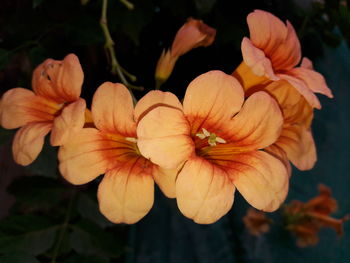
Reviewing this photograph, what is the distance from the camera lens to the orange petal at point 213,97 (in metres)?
0.59

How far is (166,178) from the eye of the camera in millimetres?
661

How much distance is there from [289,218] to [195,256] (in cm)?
45

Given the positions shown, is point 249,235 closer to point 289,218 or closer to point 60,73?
point 289,218

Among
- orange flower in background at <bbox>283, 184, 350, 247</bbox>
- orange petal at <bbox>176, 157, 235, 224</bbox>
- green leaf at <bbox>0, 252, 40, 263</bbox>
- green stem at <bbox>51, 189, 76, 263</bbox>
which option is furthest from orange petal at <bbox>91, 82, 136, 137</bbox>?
orange flower in background at <bbox>283, 184, 350, 247</bbox>

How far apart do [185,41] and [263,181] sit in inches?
12.4

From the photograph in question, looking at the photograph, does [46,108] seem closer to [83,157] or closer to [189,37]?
[83,157]

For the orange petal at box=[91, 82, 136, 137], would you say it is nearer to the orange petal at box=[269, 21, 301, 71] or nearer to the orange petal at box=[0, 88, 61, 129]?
the orange petal at box=[0, 88, 61, 129]

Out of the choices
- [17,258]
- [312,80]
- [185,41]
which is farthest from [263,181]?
[17,258]

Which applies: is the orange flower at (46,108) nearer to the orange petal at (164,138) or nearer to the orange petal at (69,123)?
the orange petal at (69,123)

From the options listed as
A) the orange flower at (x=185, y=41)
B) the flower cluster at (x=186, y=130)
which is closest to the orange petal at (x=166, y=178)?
the flower cluster at (x=186, y=130)

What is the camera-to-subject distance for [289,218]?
1734 millimetres

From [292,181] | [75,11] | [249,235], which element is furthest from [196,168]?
[292,181]

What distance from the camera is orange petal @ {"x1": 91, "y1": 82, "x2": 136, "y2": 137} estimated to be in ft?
2.04

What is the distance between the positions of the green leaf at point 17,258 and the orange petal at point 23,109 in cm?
28
